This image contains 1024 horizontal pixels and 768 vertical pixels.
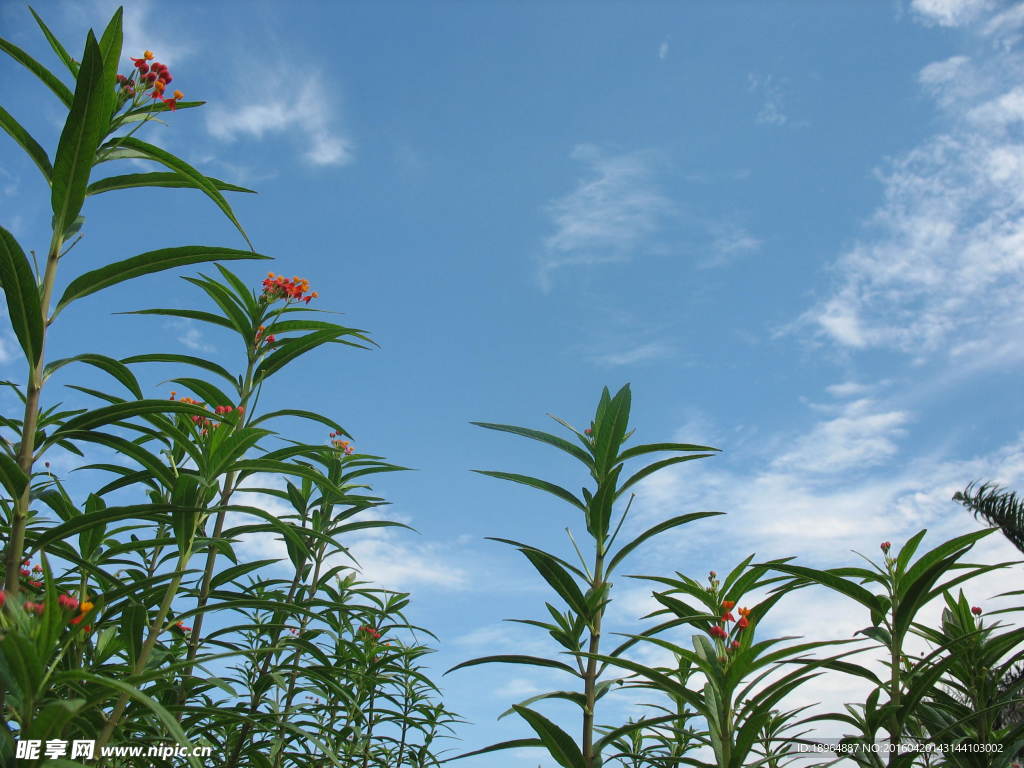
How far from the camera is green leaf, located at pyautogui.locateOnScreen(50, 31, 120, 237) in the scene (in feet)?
5.63

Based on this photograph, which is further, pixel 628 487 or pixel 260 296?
pixel 260 296

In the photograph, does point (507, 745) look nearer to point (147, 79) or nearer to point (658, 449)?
point (658, 449)

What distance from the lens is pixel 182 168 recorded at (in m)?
2.06

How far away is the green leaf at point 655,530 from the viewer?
7.66ft

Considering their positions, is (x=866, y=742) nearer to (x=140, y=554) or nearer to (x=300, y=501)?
(x=300, y=501)

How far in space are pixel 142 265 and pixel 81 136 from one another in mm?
371

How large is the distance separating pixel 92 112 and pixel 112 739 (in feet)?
5.94

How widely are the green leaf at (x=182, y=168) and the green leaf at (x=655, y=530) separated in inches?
65.6

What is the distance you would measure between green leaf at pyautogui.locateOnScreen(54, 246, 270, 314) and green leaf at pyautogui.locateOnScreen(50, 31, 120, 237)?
15 centimetres

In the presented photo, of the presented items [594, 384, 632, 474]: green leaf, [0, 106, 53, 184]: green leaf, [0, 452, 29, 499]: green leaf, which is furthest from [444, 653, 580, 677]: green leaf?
[0, 106, 53, 184]: green leaf

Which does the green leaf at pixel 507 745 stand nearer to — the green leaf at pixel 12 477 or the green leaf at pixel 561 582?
the green leaf at pixel 561 582

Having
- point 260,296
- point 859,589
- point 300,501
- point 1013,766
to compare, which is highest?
point 260,296

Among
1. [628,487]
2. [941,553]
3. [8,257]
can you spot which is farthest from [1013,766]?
[8,257]

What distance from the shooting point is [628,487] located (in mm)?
2461
